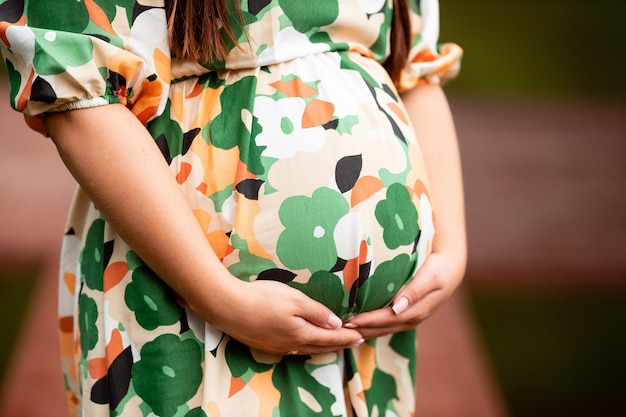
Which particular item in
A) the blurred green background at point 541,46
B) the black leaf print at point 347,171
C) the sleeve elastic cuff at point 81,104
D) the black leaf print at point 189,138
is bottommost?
the blurred green background at point 541,46

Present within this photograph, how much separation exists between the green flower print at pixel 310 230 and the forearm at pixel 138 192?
3.6 inches

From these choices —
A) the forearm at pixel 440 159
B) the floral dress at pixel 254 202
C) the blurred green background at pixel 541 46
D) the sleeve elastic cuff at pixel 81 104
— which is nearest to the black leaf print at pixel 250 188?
the floral dress at pixel 254 202

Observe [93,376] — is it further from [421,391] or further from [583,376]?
[583,376]

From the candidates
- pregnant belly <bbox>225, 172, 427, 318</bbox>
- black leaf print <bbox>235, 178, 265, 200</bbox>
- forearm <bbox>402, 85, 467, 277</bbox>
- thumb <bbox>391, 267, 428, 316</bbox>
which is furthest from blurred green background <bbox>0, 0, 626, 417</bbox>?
black leaf print <bbox>235, 178, 265, 200</bbox>

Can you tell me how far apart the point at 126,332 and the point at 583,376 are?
272 cm

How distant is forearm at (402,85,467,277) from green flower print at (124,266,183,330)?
44cm

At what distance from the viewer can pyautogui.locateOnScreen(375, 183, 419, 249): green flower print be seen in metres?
1.11

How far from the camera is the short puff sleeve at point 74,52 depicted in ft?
3.16

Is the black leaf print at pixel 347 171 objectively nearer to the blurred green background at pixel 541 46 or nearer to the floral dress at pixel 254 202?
the floral dress at pixel 254 202

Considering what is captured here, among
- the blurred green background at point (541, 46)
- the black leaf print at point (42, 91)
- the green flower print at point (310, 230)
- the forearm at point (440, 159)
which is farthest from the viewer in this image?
the blurred green background at point (541, 46)

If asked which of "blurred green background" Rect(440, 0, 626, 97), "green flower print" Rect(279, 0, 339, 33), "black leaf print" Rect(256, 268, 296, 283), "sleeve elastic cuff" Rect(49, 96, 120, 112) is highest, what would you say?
"green flower print" Rect(279, 0, 339, 33)

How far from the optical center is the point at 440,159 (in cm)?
136

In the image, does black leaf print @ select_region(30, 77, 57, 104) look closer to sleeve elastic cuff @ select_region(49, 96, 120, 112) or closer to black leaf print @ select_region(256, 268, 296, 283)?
sleeve elastic cuff @ select_region(49, 96, 120, 112)

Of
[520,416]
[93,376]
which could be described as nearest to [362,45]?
[93,376]
